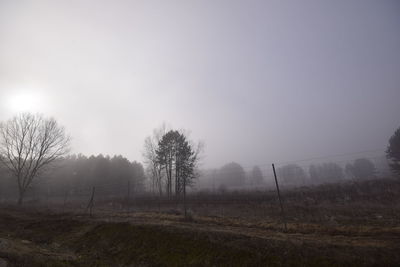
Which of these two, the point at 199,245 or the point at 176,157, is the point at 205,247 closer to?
the point at 199,245

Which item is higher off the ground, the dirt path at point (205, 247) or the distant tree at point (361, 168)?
the distant tree at point (361, 168)

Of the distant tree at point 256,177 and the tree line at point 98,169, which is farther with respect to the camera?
the distant tree at point 256,177

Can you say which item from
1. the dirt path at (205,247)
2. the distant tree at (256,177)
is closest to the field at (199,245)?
the dirt path at (205,247)

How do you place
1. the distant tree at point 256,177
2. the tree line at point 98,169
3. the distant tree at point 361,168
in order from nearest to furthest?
the tree line at point 98,169 → the distant tree at point 361,168 → the distant tree at point 256,177

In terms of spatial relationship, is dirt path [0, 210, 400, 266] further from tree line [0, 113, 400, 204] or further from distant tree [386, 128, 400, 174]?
distant tree [386, 128, 400, 174]

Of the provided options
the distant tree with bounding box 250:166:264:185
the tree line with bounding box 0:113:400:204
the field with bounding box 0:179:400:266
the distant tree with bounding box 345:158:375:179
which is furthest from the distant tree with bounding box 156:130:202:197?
the distant tree with bounding box 345:158:375:179

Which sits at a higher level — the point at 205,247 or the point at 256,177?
the point at 256,177

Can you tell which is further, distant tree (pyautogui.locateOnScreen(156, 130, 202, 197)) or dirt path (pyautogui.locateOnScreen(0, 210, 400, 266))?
distant tree (pyautogui.locateOnScreen(156, 130, 202, 197))

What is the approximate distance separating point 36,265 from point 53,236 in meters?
6.82

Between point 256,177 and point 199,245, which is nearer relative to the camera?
point 199,245

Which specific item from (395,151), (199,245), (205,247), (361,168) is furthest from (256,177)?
A: (205,247)

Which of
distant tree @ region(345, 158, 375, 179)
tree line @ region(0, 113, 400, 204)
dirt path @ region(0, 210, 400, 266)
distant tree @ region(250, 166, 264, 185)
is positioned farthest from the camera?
distant tree @ region(250, 166, 264, 185)

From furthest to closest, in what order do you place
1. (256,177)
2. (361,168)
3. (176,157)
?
(361,168), (256,177), (176,157)

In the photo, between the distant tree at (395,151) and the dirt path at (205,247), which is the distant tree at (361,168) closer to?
the distant tree at (395,151)
